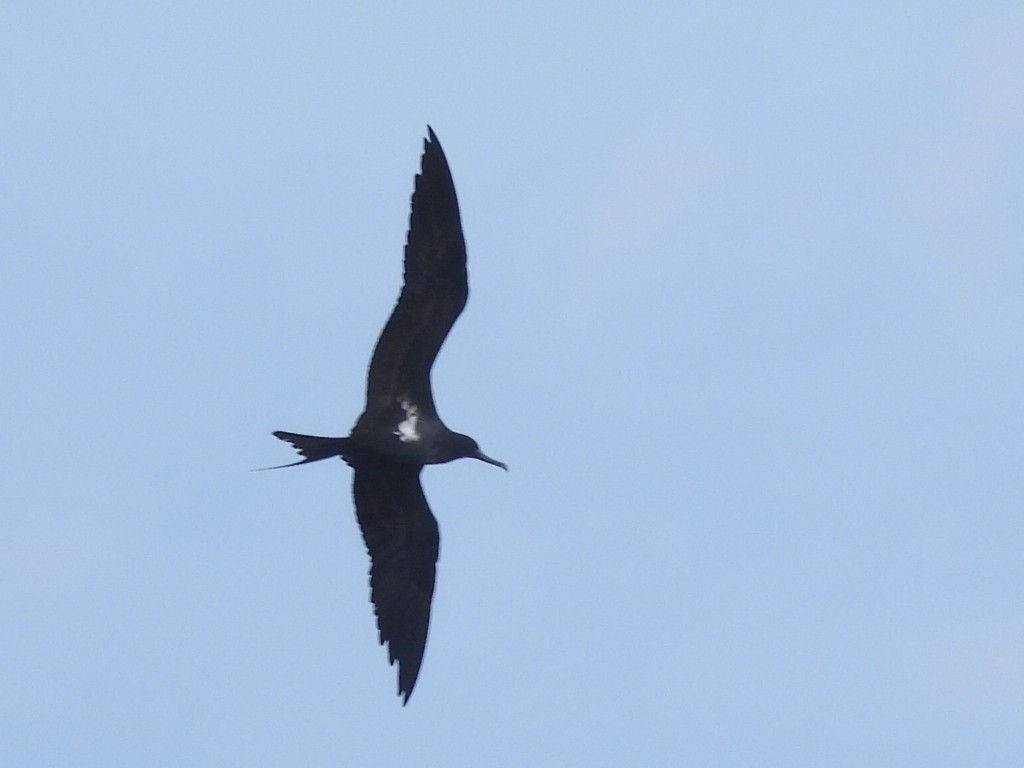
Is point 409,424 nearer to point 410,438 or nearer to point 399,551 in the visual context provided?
point 410,438

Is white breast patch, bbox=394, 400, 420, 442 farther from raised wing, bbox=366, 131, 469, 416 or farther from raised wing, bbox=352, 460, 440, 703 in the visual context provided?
raised wing, bbox=352, 460, 440, 703

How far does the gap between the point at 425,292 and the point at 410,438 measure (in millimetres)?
1229

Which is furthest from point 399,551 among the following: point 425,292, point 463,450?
point 425,292

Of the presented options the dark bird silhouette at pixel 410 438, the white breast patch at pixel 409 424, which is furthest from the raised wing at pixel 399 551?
the white breast patch at pixel 409 424

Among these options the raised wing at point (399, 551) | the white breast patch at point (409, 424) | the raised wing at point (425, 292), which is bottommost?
the raised wing at point (399, 551)

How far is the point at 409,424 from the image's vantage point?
618 inches

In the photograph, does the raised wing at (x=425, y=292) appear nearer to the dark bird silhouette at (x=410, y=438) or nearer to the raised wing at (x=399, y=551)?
the dark bird silhouette at (x=410, y=438)

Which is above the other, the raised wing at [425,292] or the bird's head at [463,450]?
the raised wing at [425,292]

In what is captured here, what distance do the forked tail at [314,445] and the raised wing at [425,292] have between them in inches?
17.4

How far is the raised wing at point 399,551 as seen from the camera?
16.1 metres

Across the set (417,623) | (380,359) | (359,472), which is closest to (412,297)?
(380,359)

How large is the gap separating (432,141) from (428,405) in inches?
85.4

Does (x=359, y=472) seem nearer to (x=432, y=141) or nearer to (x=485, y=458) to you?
(x=485, y=458)

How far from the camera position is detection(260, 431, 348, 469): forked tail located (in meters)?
15.2
